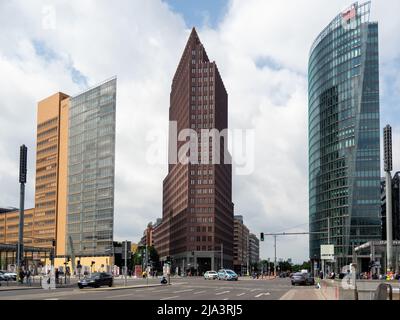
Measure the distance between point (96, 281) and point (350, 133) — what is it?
13426 centimetres

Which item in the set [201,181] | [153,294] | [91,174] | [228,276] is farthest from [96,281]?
[201,181]

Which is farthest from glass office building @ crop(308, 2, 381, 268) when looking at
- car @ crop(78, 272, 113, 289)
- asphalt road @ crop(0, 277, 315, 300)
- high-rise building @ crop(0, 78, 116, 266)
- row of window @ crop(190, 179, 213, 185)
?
asphalt road @ crop(0, 277, 315, 300)

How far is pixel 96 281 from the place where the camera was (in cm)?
5016

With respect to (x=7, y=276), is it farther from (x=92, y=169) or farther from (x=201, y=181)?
(x=201, y=181)

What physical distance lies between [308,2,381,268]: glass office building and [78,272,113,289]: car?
118110mm

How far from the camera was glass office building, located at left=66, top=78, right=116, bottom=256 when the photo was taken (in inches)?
7185

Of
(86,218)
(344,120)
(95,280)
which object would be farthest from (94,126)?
(95,280)

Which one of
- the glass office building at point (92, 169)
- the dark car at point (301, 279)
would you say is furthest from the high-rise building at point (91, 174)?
the dark car at point (301, 279)

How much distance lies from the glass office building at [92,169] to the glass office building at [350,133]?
6962cm

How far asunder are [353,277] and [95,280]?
31.1 m

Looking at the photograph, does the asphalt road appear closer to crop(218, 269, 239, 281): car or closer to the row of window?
crop(218, 269, 239, 281): car
